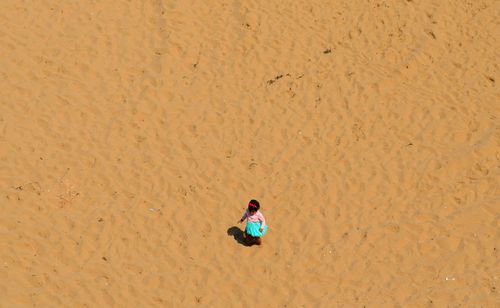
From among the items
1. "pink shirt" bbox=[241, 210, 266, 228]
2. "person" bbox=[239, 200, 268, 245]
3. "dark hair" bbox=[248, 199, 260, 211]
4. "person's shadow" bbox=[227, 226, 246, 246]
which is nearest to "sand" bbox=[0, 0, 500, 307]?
"person's shadow" bbox=[227, 226, 246, 246]

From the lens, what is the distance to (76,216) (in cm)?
1203

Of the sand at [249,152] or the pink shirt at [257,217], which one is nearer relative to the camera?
the sand at [249,152]

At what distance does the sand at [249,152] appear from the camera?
37.2 ft

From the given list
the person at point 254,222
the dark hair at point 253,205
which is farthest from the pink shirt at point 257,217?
the dark hair at point 253,205

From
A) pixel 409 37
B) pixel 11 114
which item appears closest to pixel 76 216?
pixel 11 114

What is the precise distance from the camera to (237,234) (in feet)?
39.3

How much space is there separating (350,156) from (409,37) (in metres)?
4.32

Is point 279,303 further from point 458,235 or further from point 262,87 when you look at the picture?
point 262,87

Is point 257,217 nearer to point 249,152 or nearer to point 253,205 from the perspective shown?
point 253,205

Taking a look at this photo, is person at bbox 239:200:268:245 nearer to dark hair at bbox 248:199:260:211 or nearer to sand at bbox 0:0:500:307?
dark hair at bbox 248:199:260:211

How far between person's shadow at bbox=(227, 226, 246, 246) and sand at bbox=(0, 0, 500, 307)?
72 mm

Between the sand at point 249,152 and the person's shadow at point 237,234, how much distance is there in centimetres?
7

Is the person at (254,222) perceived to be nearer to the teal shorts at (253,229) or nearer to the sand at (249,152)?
the teal shorts at (253,229)

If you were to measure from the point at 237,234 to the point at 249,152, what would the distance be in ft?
6.90
